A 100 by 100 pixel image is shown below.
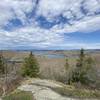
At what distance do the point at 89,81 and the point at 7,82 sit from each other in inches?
636

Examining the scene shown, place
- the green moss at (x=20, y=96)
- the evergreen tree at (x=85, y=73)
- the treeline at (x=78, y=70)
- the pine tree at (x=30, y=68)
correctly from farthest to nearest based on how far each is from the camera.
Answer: the evergreen tree at (x=85, y=73), the treeline at (x=78, y=70), the pine tree at (x=30, y=68), the green moss at (x=20, y=96)

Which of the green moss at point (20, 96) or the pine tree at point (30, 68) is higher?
the pine tree at point (30, 68)

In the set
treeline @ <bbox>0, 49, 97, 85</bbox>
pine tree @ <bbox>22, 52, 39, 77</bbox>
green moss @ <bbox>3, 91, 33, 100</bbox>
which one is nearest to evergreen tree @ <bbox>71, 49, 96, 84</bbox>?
treeline @ <bbox>0, 49, 97, 85</bbox>

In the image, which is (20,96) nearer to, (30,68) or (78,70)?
(30,68)

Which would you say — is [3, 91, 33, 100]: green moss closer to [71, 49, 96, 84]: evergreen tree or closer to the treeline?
the treeline

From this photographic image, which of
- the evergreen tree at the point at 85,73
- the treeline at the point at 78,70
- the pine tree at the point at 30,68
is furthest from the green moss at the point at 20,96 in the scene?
the evergreen tree at the point at 85,73

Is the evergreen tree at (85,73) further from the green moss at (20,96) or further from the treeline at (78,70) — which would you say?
the green moss at (20,96)

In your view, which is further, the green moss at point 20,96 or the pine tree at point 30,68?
the pine tree at point 30,68

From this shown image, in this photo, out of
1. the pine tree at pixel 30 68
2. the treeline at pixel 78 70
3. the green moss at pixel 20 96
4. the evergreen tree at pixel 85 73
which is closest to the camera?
the green moss at pixel 20 96

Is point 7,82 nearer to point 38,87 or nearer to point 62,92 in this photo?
point 38,87

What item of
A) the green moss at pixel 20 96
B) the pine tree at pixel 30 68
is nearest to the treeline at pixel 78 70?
the pine tree at pixel 30 68

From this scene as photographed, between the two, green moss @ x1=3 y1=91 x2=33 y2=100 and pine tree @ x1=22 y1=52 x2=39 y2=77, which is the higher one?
pine tree @ x1=22 y1=52 x2=39 y2=77

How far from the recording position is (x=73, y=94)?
1483cm

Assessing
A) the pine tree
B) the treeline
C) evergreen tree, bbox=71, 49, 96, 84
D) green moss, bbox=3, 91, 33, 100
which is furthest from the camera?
evergreen tree, bbox=71, 49, 96, 84
